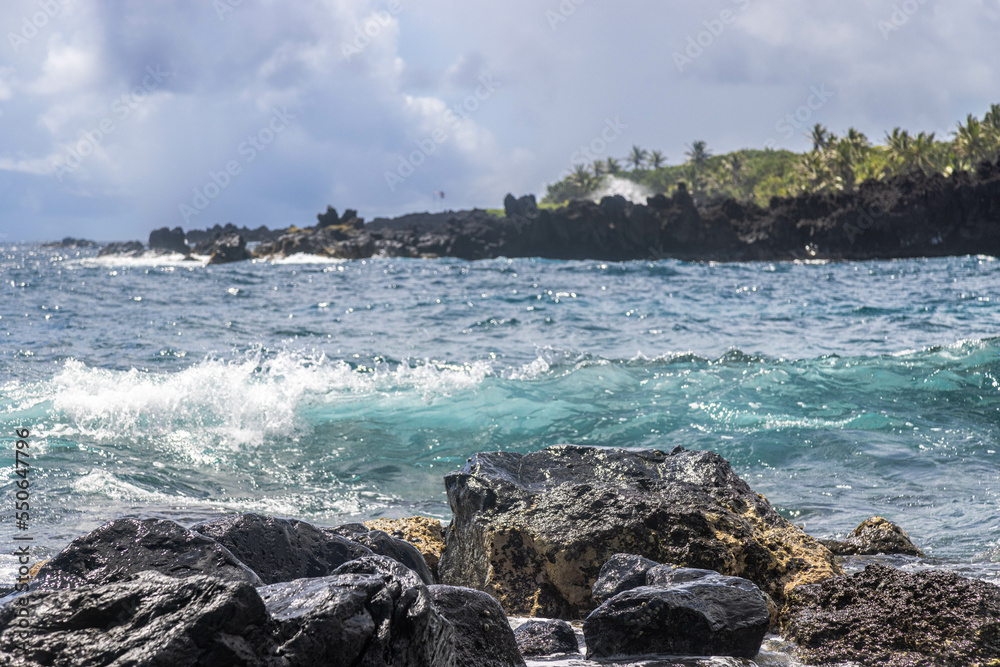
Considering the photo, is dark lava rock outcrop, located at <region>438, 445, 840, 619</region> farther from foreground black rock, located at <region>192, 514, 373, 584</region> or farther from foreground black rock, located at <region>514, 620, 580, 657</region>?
foreground black rock, located at <region>192, 514, 373, 584</region>

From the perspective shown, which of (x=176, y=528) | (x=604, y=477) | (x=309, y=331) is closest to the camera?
(x=176, y=528)

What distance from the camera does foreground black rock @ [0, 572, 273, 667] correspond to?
1605mm

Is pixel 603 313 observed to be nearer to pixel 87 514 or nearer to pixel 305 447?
pixel 305 447

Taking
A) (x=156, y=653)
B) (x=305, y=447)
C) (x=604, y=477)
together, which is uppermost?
(x=156, y=653)

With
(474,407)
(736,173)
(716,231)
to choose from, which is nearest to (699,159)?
(736,173)

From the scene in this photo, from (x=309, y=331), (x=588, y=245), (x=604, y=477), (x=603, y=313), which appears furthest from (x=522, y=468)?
(x=588, y=245)

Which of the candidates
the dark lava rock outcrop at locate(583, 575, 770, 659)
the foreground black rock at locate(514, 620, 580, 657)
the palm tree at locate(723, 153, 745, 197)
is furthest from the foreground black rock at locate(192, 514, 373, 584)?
the palm tree at locate(723, 153, 745, 197)

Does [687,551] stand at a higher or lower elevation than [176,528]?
lower

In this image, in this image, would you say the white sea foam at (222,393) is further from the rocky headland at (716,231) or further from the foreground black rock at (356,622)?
the rocky headland at (716,231)

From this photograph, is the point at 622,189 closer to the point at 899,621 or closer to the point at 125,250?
the point at 125,250

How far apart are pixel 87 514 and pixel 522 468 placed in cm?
329

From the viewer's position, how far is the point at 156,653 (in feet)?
5.20

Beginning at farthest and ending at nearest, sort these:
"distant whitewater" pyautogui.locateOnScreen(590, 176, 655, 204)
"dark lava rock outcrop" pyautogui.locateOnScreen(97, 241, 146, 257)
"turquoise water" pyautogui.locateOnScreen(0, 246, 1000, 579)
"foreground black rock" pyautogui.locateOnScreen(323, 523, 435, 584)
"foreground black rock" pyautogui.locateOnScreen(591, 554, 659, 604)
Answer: "distant whitewater" pyautogui.locateOnScreen(590, 176, 655, 204)
"dark lava rock outcrop" pyautogui.locateOnScreen(97, 241, 146, 257)
"turquoise water" pyautogui.locateOnScreen(0, 246, 1000, 579)
"foreground black rock" pyautogui.locateOnScreen(323, 523, 435, 584)
"foreground black rock" pyautogui.locateOnScreen(591, 554, 659, 604)

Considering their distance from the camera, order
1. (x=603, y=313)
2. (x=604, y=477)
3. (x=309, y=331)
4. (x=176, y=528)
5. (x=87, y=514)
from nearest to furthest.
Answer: (x=176, y=528)
(x=604, y=477)
(x=87, y=514)
(x=309, y=331)
(x=603, y=313)
